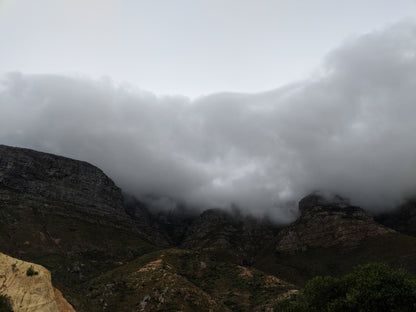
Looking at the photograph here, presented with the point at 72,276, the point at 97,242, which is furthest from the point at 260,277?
the point at 97,242

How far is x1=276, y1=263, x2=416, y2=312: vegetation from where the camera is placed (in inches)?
1417

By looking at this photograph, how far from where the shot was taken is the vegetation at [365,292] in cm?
3600

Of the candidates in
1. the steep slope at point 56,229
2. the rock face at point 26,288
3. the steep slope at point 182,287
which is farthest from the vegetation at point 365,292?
the steep slope at point 56,229

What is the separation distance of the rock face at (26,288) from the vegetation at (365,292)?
3813 cm

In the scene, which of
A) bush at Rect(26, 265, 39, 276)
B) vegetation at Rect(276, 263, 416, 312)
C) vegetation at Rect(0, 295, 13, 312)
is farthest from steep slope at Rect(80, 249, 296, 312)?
vegetation at Rect(0, 295, 13, 312)

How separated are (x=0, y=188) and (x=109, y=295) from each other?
127m

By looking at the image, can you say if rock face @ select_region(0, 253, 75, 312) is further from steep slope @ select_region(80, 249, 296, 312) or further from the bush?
steep slope @ select_region(80, 249, 296, 312)

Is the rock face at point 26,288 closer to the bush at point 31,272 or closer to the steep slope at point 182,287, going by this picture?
the bush at point 31,272

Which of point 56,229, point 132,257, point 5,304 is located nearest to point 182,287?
point 132,257

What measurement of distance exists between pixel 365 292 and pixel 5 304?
43.8 metres

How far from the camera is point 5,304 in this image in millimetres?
19500

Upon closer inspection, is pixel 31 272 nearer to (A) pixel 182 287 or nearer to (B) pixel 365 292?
(B) pixel 365 292

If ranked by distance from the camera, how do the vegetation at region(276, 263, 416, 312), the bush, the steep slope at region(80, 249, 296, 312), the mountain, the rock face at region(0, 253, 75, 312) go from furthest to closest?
1. the mountain
2. the steep slope at region(80, 249, 296, 312)
3. the vegetation at region(276, 263, 416, 312)
4. the bush
5. the rock face at region(0, 253, 75, 312)

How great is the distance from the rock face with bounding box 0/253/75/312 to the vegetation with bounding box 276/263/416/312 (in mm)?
38135
